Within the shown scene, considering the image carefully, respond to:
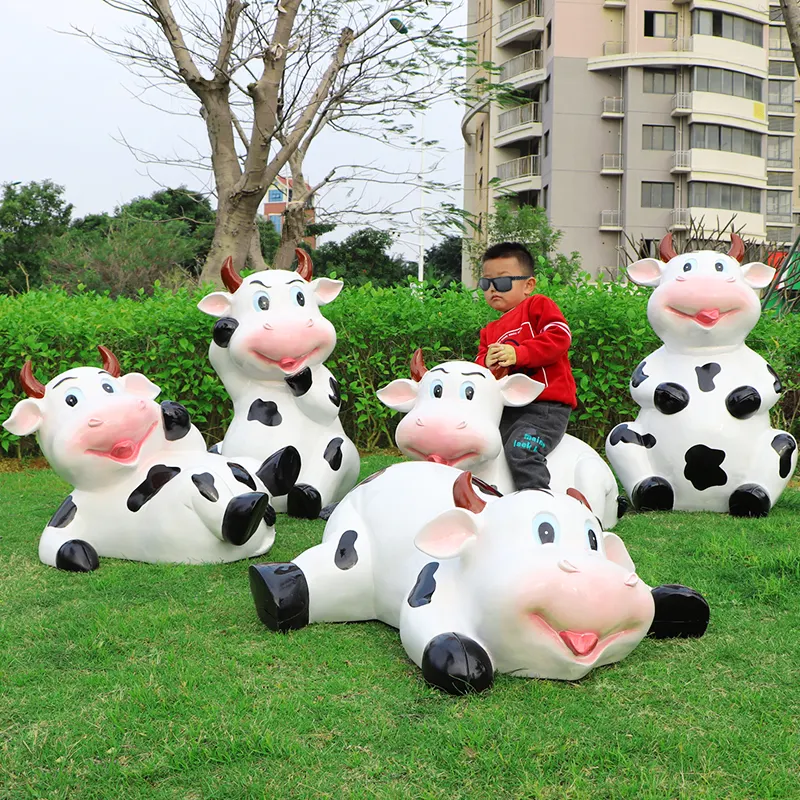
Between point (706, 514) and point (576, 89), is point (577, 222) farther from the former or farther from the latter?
point (706, 514)

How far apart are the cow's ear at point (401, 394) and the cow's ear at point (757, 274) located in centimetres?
239

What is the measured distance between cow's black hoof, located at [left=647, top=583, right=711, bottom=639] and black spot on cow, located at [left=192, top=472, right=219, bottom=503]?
2.08 meters

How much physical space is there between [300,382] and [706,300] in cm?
244

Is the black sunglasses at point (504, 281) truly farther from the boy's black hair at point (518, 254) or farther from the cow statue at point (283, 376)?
the cow statue at point (283, 376)

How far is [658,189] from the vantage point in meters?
35.2

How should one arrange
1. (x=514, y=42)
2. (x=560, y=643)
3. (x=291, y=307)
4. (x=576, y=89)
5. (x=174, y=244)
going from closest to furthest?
1. (x=560, y=643)
2. (x=291, y=307)
3. (x=174, y=244)
4. (x=576, y=89)
5. (x=514, y=42)

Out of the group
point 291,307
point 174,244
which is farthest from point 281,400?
point 174,244

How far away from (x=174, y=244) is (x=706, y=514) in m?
24.5

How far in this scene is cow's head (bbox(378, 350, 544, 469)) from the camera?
4.18 meters

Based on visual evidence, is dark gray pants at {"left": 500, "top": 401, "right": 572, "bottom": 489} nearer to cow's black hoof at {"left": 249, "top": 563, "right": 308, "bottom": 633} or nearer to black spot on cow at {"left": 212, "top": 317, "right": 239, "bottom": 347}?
cow's black hoof at {"left": 249, "top": 563, "right": 308, "bottom": 633}

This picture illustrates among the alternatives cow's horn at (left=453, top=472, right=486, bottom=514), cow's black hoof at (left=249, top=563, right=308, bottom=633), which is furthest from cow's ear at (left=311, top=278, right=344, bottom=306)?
cow's horn at (left=453, top=472, right=486, bottom=514)

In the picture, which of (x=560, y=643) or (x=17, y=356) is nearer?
(x=560, y=643)

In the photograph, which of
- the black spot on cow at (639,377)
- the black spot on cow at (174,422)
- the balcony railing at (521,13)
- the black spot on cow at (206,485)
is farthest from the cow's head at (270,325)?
the balcony railing at (521,13)

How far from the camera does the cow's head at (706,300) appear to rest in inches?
215
